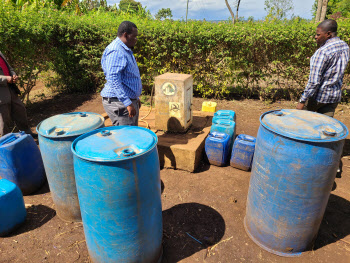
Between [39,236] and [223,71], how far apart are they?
21.0 ft

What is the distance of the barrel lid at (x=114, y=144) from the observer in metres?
1.89

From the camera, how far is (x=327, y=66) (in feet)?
11.4

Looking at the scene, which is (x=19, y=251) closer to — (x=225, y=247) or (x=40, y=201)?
(x=40, y=201)

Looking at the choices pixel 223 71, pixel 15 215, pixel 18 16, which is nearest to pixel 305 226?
pixel 15 215

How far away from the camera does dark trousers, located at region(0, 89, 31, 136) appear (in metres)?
4.46

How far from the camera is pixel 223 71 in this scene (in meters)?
7.49

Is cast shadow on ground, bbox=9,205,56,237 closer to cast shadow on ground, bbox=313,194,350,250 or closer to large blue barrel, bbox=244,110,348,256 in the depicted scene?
large blue barrel, bbox=244,110,348,256

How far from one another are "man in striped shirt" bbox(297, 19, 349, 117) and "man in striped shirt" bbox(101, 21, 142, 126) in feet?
8.02

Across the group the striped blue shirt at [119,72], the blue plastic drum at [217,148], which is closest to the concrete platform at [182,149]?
the blue plastic drum at [217,148]

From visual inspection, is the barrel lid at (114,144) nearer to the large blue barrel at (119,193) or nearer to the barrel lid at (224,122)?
the large blue barrel at (119,193)

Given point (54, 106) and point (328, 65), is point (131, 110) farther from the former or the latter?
point (54, 106)

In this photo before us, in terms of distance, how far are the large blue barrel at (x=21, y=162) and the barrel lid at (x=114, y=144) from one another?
61.9 inches

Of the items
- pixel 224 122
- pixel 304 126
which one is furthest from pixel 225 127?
pixel 304 126

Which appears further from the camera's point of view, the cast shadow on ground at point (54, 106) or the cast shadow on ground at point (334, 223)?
the cast shadow on ground at point (54, 106)
